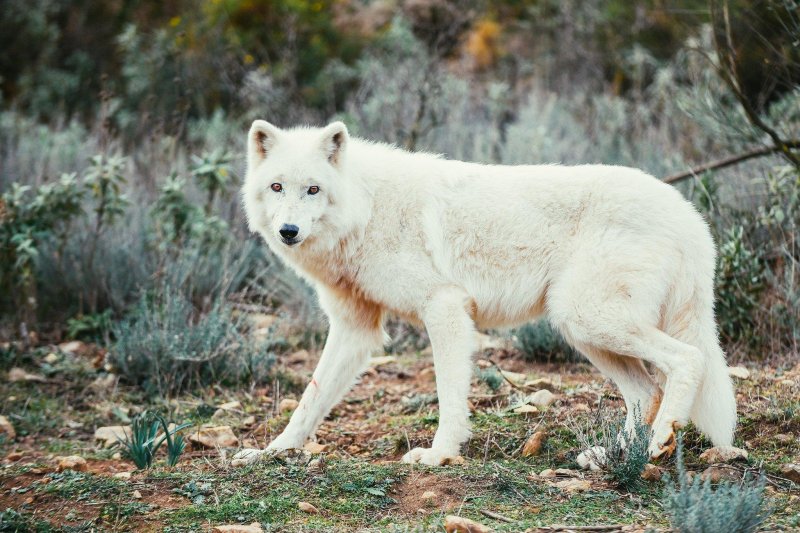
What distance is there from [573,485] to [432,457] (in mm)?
741

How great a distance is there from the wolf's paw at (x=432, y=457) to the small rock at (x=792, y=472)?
1477mm

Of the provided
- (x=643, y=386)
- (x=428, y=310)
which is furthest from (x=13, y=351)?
(x=643, y=386)

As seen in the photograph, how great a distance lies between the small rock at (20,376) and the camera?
585cm

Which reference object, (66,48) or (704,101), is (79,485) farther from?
(66,48)

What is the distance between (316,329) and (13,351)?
234cm

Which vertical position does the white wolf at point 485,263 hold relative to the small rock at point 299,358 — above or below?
above

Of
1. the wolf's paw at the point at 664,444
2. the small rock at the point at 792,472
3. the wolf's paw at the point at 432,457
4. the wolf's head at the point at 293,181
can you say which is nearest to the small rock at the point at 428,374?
the wolf's paw at the point at 432,457

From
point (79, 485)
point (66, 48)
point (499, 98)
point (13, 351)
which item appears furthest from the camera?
point (66, 48)

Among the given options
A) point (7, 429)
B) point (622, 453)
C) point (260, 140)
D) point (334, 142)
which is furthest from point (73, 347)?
point (622, 453)

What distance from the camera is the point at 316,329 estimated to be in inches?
268

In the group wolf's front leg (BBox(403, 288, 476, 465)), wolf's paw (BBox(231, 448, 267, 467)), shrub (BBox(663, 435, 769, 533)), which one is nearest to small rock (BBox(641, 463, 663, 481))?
shrub (BBox(663, 435, 769, 533))

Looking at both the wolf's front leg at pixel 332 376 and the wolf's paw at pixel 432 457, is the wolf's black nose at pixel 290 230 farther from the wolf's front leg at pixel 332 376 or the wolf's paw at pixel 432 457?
the wolf's paw at pixel 432 457

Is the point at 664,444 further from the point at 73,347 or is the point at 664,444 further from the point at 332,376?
the point at 73,347

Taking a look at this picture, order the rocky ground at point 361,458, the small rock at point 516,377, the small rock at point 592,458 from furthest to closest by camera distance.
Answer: the small rock at point 516,377
the small rock at point 592,458
the rocky ground at point 361,458
